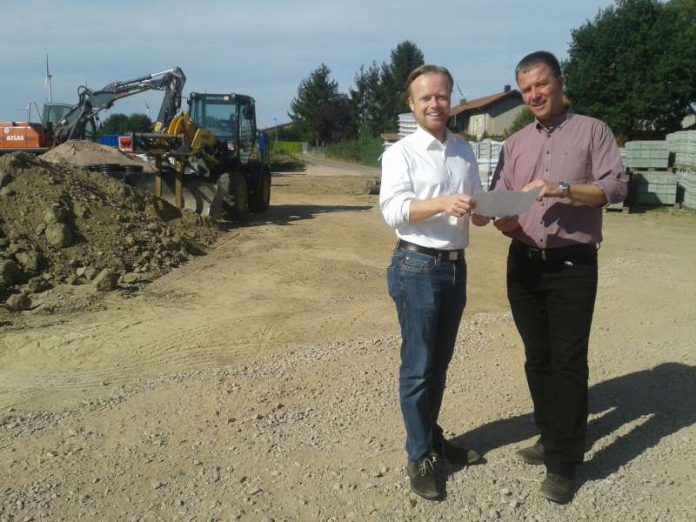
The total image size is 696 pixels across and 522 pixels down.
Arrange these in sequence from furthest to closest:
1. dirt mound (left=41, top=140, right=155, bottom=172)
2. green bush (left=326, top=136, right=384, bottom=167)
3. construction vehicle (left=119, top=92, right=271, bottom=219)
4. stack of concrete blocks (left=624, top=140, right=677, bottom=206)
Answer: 1. green bush (left=326, top=136, right=384, bottom=167)
2. stack of concrete blocks (left=624, top=140, right=677, bottom=206)
3. dirt mound (left=41, top=140, right=155, bottom=172)
4. construction vehicle (left=119, top=92, right=271, bottom=219)

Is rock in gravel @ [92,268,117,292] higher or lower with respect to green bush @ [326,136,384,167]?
lower

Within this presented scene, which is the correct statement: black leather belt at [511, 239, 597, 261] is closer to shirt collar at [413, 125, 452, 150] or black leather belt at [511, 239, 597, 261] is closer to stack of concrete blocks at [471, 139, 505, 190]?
shirt collar at [413, 125, 452, 150]

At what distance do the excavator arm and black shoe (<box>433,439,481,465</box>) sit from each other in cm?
1212

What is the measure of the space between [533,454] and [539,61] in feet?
6.49

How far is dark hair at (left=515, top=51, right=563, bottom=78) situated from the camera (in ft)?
9.99

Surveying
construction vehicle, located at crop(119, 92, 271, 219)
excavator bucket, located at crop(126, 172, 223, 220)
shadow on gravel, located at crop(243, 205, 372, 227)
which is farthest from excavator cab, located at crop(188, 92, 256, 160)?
excavator bucket, located at crop(126, 172, 223, 220)

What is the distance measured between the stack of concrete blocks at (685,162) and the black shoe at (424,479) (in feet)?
48.5

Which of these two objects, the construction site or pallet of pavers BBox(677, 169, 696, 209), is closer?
the construction site

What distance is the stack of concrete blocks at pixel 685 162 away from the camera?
1566 centimetres

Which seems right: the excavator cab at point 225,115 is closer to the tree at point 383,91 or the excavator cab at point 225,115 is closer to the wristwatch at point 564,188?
the wristwatch at point 564,188

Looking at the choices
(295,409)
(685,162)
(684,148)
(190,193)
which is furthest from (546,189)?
(685,162)

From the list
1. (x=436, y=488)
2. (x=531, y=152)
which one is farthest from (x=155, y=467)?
(x=531, y=152)

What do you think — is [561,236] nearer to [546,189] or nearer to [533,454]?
[546,189]

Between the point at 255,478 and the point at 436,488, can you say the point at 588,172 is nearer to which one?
the point at 436,488
